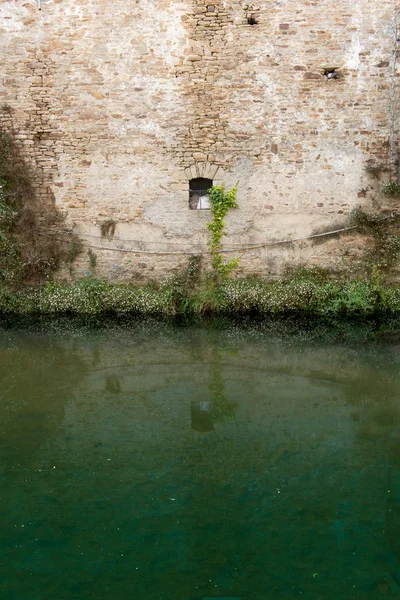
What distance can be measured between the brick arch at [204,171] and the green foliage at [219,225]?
19cm

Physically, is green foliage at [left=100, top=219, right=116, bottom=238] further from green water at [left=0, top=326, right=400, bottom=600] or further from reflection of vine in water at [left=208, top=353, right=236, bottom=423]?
Result: reflection of vine in water at [left=208, top=353, right=236, bottom=423]

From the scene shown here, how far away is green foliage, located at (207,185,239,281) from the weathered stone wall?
0.48ft

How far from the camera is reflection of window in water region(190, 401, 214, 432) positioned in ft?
23.4

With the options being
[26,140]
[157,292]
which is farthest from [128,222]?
[26,140]

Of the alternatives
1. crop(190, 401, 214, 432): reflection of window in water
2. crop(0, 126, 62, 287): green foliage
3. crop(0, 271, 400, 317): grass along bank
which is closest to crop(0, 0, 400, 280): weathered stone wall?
crop(0, 126, 62, 287): green foliage

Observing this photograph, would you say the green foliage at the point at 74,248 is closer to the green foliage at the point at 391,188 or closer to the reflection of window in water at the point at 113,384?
the reflection of window in water at the point at 113,384

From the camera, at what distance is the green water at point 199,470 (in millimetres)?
4848

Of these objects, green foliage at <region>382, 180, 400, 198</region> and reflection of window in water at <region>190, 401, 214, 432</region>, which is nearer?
reflection of window in water at <region>190, 401, 214, 432</region>

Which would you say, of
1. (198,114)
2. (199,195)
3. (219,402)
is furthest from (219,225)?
(219,402)

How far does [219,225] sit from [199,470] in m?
5.38

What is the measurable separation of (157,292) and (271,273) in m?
1.83

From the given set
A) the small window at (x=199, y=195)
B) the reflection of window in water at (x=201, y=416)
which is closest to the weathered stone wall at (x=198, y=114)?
the small window at (x=199, y=195)

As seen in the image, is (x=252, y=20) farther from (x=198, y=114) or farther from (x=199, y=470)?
(x=199, y=470)

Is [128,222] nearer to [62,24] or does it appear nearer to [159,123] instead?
[159,123]
